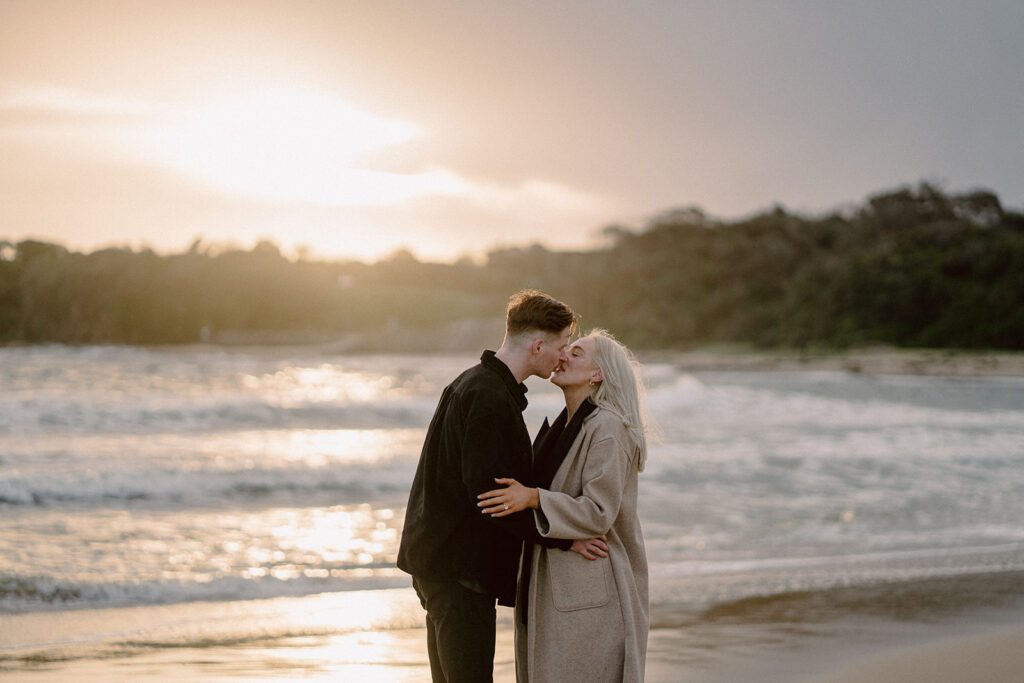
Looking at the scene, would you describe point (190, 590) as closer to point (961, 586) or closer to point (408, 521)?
point (408, 521)

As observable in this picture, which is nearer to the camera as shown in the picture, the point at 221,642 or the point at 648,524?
the point at 221,642

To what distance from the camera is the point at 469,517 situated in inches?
103

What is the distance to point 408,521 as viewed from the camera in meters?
2.71

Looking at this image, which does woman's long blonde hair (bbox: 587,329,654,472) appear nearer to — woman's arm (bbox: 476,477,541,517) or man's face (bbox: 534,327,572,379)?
man's face (bbox: 534,327,572,379)

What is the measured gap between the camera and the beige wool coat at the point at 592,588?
253cm

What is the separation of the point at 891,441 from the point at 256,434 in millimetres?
10363

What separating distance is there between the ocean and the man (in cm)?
173

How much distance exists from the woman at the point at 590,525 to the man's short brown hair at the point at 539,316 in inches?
4.0

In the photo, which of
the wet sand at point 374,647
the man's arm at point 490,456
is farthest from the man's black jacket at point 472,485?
the wet sand at point 374,647

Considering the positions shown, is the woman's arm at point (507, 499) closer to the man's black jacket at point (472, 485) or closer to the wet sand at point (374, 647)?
the man's black jacket at point (472, 485)

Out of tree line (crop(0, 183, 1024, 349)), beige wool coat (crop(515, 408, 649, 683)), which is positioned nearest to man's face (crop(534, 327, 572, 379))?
beige wool coat (crop(515, 408, 649, 683))

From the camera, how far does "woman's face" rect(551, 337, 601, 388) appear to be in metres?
2.69

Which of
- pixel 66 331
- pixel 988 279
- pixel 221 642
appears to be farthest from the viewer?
pixel 988 279

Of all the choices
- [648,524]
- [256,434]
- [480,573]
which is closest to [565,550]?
[480,573]
